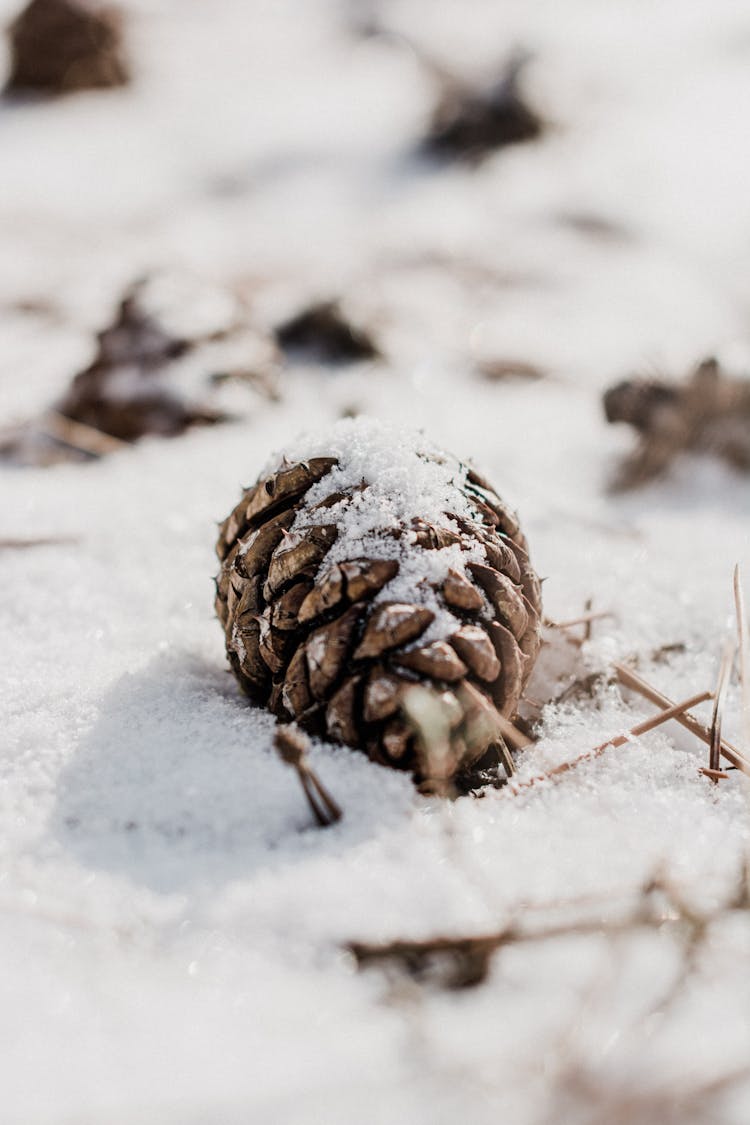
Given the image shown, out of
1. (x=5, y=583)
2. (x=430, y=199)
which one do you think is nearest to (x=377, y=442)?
(x=5, y=583)

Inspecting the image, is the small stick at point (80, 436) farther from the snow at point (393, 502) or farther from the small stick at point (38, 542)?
A: the snow at point (393, 502)

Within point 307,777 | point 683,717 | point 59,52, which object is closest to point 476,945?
point 307,777

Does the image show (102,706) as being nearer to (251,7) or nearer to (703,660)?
(703,660)

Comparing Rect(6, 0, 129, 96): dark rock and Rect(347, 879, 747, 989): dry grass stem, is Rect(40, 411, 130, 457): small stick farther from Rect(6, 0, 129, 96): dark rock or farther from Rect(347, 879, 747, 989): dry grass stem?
Rect(6, 0, 129, 96): dark rock

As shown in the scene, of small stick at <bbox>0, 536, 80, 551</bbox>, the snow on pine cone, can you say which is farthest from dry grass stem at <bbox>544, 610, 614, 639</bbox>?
small stick at <bbox>0, 536, 80, 551</bbox>

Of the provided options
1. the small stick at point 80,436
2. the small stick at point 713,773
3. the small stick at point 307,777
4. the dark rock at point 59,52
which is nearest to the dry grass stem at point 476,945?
the small stick at point 307,777
